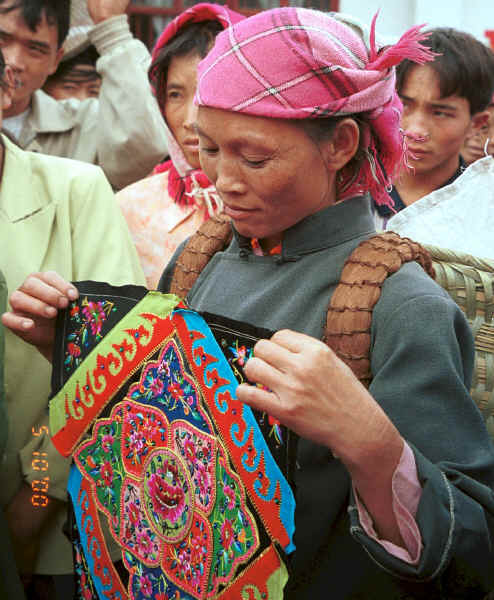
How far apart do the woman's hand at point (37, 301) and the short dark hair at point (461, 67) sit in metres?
1.67

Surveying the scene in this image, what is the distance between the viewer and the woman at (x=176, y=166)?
2383mm

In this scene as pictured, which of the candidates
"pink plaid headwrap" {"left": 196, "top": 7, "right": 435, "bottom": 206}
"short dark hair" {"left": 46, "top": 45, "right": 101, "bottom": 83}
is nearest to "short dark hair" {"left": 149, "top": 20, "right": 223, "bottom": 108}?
"pink plaid headwrap" {"left": 196, "top": 7, "right": 435, "bottom": 206}

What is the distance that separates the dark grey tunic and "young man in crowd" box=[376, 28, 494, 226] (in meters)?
1.43

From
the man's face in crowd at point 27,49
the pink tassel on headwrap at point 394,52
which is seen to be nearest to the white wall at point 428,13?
the man's face in crowd at point 27,49

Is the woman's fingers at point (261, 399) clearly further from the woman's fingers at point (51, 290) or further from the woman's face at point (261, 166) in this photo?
the woman's fingers at point (51, 290)

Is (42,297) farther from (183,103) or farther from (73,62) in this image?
(73,62)

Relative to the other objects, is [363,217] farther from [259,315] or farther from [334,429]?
[334,429]

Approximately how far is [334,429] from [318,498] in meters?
0.25

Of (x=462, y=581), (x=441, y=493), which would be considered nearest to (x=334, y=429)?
(x=441, y=493)

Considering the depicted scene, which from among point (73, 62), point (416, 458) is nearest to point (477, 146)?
point (73, 62)

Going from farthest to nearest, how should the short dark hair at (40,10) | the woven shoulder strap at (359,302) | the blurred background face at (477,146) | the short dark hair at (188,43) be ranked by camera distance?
the blurred background face at (477,146) < the short dark hair at (40,10) < the short dark hair at (188,43) < the woven shoulder strap at (359,302)

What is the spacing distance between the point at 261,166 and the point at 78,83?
2988mm

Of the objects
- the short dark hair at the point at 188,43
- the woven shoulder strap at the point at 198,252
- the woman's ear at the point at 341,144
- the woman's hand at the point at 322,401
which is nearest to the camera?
the woman's hand at the point at 322,401

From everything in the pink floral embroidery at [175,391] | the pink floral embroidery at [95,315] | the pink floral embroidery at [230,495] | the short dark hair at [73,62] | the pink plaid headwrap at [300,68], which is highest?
the pink plaid headwrap at [300,68]
